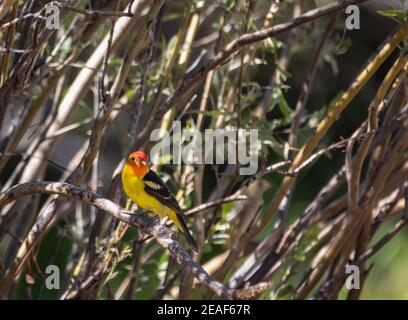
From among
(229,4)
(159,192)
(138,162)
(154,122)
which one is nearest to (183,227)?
(159,192)

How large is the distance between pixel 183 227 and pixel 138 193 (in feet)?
0.90

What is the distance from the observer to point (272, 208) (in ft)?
13.6

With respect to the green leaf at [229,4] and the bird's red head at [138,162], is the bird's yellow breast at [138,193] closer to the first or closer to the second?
the bird's red head at [138,162]

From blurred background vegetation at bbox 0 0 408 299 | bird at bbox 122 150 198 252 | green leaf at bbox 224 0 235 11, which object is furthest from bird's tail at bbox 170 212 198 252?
green leaf at bbox 224 0 235 11

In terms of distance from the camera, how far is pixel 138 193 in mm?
3795

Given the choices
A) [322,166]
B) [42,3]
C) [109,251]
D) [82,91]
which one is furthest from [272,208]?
[322,166]

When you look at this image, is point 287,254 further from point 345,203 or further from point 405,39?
point 405,39

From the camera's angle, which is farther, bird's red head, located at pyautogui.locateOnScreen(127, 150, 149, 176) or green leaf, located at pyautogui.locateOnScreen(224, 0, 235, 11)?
green leaf, located at pyautogui.locateOnScreen(224, 0, 235, 11)

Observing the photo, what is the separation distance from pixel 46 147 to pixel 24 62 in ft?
5.02

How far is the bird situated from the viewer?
3723 millimetres

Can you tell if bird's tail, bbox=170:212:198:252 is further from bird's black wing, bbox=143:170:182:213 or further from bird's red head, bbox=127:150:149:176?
bird's red head, bbox=127:150:149:176

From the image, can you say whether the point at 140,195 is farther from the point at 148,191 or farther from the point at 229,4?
the point at 229,4

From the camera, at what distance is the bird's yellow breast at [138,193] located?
372 cm

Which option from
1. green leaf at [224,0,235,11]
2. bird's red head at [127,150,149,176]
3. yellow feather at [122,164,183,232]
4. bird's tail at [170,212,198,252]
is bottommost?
bird's tail at [170,212,198,252]
